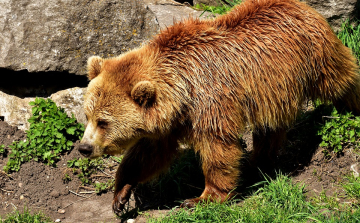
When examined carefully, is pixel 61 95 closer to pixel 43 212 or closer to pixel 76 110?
pixel 76 110

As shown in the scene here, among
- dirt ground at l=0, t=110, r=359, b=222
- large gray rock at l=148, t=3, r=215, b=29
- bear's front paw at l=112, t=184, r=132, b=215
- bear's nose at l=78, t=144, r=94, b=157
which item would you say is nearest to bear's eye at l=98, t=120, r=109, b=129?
bear's nose at l=78, t=144, r=94, b=157

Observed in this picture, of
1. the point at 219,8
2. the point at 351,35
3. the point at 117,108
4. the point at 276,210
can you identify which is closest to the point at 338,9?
the point at 351,35

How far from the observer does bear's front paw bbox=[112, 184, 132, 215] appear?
516cm

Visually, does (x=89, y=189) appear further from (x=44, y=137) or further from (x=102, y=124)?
(x=102, y=124)

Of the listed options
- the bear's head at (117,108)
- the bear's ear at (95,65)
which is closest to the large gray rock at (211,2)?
the bear's ear at (95,65)

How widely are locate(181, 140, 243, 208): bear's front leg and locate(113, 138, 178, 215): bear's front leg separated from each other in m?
0.47

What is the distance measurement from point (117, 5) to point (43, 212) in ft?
9.79

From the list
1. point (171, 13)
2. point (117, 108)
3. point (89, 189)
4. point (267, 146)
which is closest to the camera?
point (117, 108)

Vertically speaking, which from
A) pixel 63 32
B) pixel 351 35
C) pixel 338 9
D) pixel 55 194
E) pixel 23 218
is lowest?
pixel 55 194

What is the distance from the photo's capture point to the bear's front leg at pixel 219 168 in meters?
4.79

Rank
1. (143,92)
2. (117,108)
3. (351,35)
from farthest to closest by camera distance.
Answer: (351,35)
(117,108)
(143,92)

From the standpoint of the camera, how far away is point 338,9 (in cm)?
648

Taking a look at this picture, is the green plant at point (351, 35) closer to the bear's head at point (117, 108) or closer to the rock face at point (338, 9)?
the rock face at point (338, 9)

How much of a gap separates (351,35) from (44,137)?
4.32 m
